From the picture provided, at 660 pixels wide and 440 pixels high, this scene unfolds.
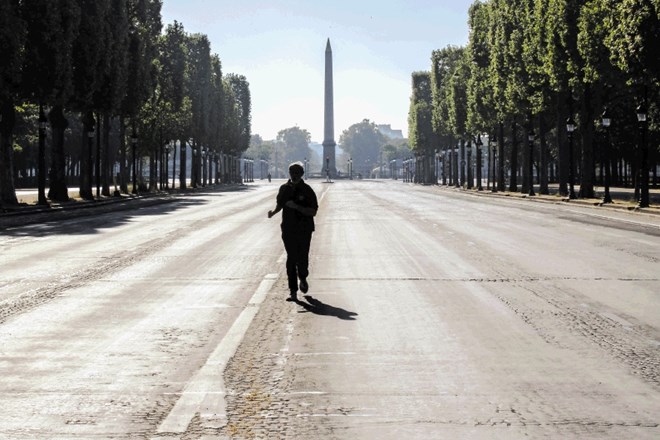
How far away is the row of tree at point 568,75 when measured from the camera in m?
43.8

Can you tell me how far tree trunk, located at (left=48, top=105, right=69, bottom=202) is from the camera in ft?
176

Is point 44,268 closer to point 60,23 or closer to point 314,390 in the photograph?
point 314,390

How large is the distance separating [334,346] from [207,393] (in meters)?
2.41

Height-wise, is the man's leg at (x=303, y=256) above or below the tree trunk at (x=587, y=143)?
below

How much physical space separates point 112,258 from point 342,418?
14229 millimetres

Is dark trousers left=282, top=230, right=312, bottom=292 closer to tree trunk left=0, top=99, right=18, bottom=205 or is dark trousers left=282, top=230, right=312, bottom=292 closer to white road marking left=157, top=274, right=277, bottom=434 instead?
white road marking left=157, top=274, right=277, bottom=434

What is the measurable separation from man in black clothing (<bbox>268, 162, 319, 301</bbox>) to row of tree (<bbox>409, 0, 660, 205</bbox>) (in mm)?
31432

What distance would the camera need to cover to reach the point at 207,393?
307 inches

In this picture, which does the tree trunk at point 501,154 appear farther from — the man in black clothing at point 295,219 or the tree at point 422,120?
the man in black clothing at point 295,219

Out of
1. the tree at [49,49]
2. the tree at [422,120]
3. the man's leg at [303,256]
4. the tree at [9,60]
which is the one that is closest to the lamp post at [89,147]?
the tree at [49,49]

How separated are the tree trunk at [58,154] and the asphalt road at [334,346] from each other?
3348 centimetres

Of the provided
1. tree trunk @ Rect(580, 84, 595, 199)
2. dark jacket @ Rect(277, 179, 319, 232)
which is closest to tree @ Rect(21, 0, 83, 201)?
tree trunk @ Rect(580, 84, 595, 199)

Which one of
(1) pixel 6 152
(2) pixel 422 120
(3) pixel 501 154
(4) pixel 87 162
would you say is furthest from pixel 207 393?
(2) pixel 422 120

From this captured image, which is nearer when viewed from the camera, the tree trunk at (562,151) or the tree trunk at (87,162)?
the tree trunk at (87,162)
